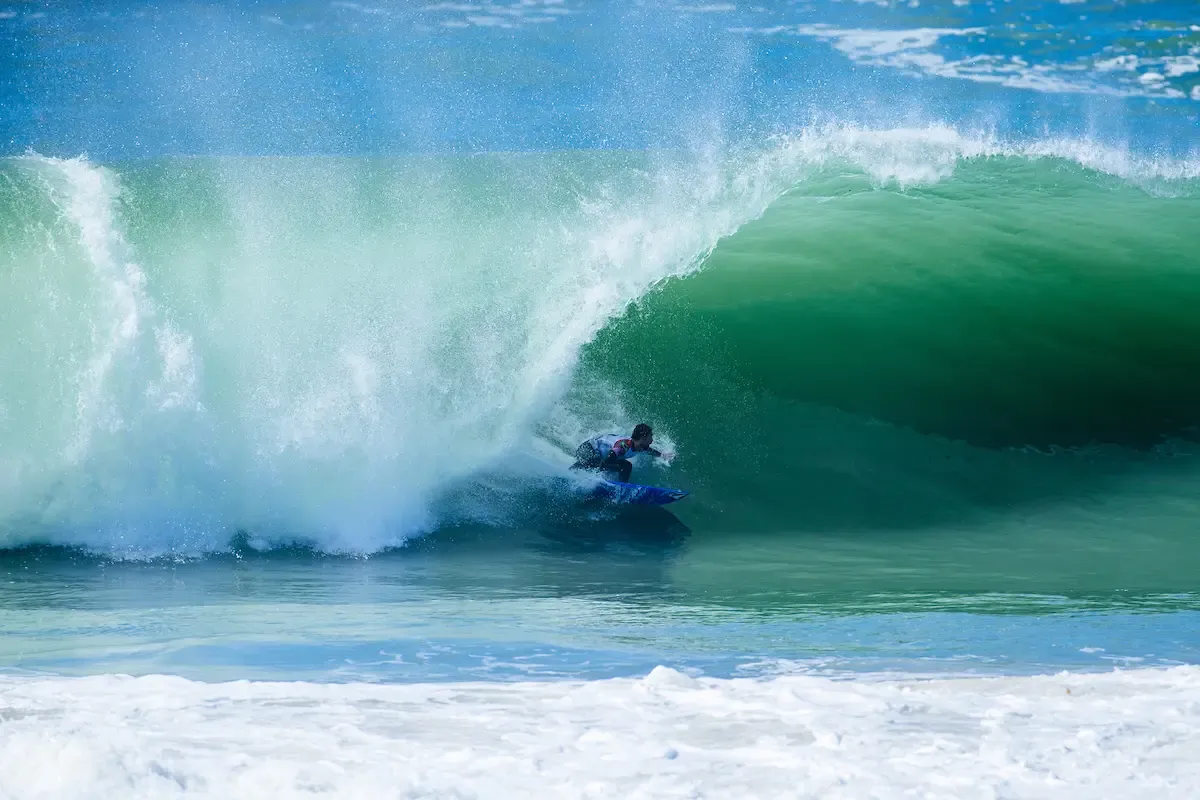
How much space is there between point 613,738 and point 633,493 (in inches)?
161

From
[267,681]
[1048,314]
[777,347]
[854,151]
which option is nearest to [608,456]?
[777,347]

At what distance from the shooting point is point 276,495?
7.48m

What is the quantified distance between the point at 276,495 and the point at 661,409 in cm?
301

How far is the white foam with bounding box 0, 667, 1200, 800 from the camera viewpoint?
302cm

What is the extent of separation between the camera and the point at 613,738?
133 inches

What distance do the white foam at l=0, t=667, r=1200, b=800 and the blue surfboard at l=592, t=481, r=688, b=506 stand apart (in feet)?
A: 11.2

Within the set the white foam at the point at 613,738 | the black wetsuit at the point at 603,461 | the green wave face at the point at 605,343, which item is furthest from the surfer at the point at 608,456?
the white foam at the point at 613,738

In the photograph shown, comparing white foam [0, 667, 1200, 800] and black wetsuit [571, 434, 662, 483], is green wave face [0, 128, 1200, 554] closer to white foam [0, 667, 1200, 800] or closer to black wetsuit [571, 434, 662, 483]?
black wetsuit [571, 434, 662, 483]

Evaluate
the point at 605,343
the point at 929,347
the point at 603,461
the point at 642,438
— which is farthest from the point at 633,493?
the point at 929,347

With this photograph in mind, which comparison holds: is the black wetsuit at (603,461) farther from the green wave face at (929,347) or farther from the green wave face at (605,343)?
the green wave face at (929,347)

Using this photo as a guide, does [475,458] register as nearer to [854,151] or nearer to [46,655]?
[46,655]

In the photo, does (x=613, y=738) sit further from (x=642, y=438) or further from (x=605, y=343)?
(x=605, y=343)

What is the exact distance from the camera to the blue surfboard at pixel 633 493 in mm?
7418

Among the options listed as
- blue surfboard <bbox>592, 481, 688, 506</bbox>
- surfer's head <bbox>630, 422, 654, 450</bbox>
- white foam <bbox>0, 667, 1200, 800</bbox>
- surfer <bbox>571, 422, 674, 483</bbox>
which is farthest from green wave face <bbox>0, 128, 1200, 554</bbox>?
white foam <bbox>0, 667, 1200, 800</bbox>
